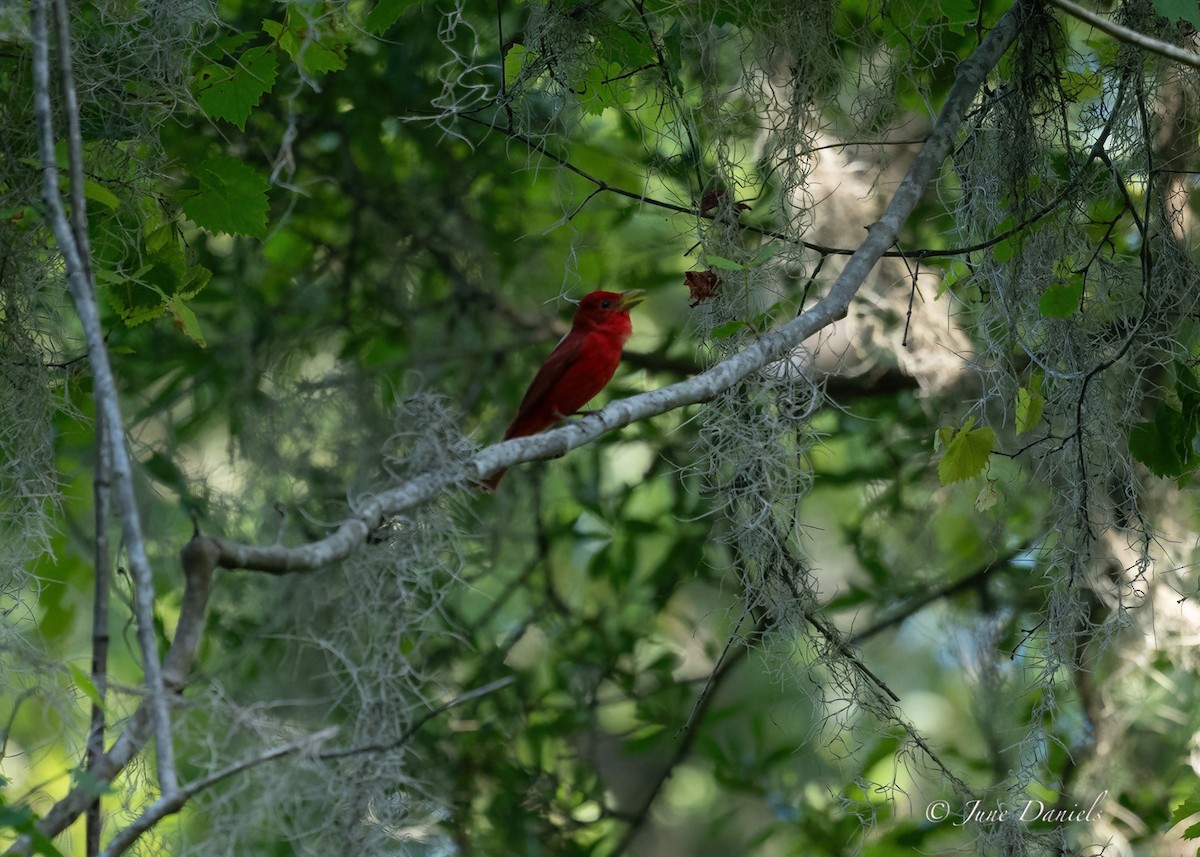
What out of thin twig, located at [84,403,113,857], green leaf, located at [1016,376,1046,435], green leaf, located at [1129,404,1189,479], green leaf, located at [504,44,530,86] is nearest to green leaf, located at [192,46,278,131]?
green leaf, located at [504,44,530,86]

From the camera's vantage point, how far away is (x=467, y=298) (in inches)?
157

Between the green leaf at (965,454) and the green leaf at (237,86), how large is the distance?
1.55 metres

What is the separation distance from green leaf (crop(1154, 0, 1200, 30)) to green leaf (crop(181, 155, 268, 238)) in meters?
1.71

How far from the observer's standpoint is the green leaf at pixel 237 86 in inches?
92.2

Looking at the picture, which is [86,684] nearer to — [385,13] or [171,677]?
[171,677]

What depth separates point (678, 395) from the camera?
6.32 ft

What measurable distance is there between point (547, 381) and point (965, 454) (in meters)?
1.55

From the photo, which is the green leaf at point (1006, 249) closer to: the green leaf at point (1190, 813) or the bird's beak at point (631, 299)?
the green leaf at point (1190, 813)

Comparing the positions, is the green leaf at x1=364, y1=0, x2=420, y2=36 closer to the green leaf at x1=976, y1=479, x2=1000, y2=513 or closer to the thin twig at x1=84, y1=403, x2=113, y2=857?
the thin twig at x1=84, y1=403, x2=113, y2=857

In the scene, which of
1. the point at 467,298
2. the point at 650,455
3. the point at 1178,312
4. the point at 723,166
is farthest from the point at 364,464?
the point at 1178,312

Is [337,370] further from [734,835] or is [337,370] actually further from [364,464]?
[734,835]

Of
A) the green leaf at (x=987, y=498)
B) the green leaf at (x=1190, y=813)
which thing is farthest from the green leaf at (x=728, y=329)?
the green leaf at (x=1190, y=813)

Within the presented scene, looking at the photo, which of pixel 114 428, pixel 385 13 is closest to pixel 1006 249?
pixel 385 13

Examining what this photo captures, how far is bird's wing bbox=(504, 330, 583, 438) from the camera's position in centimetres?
345
